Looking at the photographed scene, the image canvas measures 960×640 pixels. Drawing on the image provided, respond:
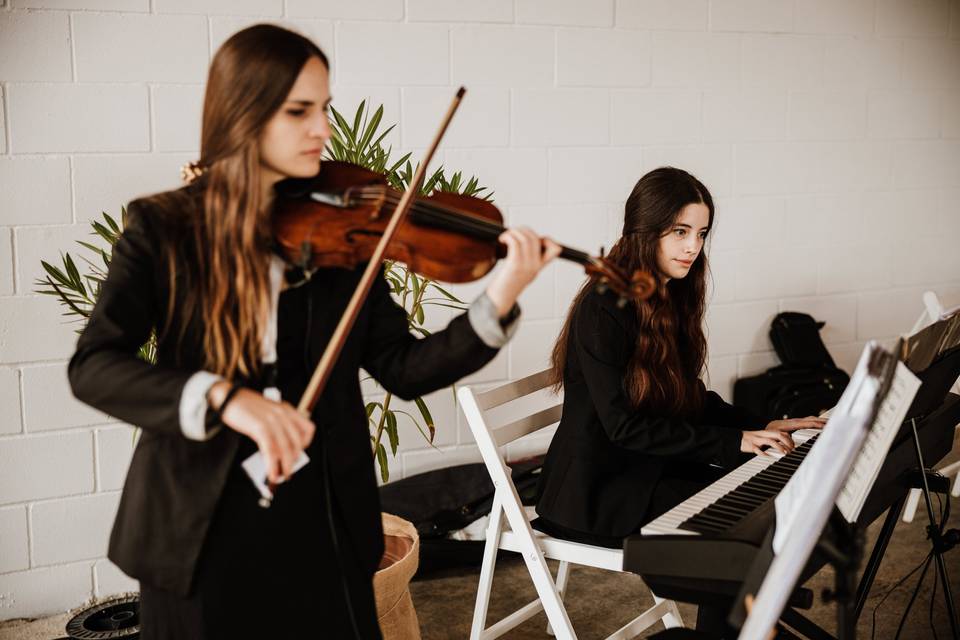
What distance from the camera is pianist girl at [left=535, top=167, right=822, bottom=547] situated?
6.87 feet

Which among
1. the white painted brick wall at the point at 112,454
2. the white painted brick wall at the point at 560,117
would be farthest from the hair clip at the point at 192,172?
the white painted brick wall at the point at 560,117

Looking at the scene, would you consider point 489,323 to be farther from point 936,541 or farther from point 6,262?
point 6,262

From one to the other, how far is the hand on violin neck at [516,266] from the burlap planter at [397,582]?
87cm

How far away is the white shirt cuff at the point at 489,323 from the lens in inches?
50.9

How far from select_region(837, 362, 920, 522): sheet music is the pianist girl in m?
0.67

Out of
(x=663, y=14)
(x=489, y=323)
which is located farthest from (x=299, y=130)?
(x=663, y=14)

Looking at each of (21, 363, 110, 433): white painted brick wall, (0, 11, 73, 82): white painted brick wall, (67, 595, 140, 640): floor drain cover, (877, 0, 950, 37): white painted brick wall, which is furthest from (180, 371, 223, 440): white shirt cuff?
(877, 0, 950, 37): white painted brick wall

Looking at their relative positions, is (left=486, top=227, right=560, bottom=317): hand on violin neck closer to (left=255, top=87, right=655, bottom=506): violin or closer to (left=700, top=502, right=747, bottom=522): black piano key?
(left=255, top=87, right=655, bottom=506): violin

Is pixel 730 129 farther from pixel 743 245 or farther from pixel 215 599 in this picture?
pixel 215 599

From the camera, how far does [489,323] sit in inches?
50.9

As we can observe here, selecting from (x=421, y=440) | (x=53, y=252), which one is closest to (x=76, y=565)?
(x=53, y=252)

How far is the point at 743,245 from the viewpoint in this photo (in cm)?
357

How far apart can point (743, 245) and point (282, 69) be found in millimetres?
2657

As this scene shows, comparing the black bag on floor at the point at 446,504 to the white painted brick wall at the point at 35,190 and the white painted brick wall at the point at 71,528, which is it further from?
the white painted brick wall at the point at 35,190
